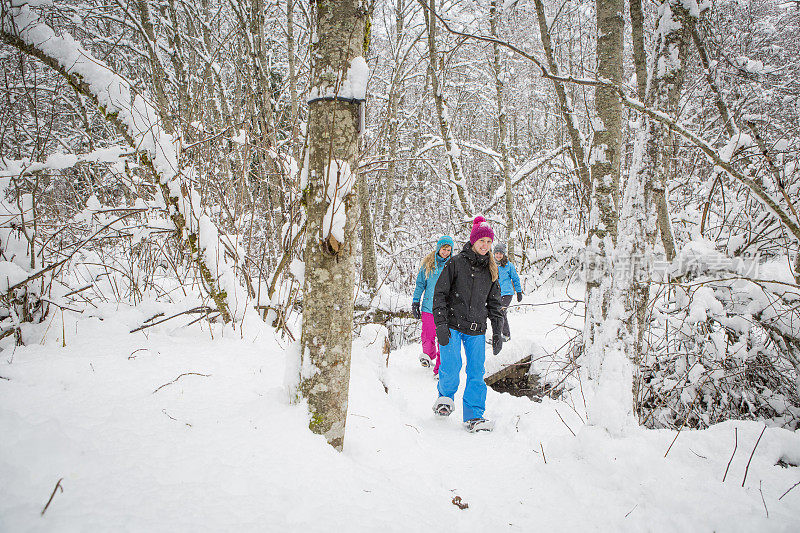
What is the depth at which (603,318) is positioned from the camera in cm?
270

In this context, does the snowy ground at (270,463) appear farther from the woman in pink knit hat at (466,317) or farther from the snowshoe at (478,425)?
the woman in pink knit hat at (466,317)

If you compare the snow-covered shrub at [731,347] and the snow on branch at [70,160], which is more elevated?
the snow on branch at [70,160]

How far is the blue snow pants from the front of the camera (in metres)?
3.49

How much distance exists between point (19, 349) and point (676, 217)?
6.55 meters

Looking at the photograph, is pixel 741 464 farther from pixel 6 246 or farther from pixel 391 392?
pixel 6 246

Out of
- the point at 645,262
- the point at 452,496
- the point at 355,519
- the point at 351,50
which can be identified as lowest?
the point at 452,496

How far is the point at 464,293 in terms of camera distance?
3596mm

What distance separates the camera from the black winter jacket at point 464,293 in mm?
3564

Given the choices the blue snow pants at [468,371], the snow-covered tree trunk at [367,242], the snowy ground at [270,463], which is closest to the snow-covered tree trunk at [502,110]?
the snow-covered tree trunk at [367,242]

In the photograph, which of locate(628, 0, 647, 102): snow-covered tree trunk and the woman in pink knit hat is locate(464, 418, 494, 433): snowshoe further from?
locate(628, 0, 647, 102): snow-covered tree trunk

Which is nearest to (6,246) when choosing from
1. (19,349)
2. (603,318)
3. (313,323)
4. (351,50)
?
(19,349)

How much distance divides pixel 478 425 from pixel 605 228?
6.71ft

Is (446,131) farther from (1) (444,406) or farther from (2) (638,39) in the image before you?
(1) (444,406)

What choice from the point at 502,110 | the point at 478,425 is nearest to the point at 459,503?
the point at 478,425
